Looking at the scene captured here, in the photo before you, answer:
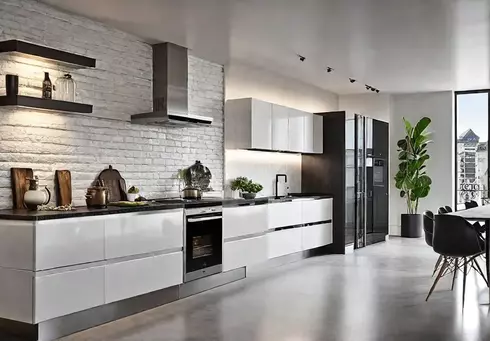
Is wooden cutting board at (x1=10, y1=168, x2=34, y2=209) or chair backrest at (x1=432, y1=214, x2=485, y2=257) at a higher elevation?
wooden cutting board at (x1=10, y1=168, x2=34, y2=209)

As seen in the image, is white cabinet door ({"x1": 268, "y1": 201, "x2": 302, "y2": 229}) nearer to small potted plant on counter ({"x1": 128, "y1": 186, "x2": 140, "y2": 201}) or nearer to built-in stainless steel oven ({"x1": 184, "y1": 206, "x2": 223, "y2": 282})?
built-in stainless steel oven ({"x1": 184, "y1": 206, "x2": 223, "y2": 282})

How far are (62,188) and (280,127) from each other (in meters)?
3.72

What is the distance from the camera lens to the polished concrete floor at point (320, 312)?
4.18 metres

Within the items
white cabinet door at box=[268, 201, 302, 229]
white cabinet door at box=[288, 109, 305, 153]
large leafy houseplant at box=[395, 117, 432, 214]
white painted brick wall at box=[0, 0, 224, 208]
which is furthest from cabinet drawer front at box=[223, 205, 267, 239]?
large leafy houseplant at box=[395, 117, 432, 214]

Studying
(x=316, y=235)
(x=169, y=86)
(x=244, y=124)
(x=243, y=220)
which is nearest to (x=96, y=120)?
(x=169, y=86)

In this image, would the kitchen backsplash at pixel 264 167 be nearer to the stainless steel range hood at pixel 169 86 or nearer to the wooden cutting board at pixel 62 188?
the stainless steel range hood at pixel 169 86

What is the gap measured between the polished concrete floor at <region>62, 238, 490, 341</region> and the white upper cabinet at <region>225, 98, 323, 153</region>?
177cm

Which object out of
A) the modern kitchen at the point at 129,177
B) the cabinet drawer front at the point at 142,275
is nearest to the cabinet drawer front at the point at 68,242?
the modern kitchen at the point at 129,177

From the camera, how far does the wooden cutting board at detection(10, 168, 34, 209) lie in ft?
14.7

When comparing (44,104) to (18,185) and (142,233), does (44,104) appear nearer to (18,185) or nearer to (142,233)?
(18,185)

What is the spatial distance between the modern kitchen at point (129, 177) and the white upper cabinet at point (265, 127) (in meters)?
0.02

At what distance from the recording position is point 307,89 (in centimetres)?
930

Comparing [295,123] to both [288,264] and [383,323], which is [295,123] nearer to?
[288,264]

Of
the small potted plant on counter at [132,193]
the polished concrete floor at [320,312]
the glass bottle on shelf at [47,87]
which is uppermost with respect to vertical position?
the glass bottle on shelf at [47,87]
